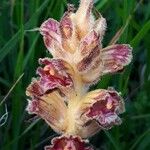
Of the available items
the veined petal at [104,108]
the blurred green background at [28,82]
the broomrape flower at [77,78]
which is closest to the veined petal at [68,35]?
the broomrape flower at [77,78]

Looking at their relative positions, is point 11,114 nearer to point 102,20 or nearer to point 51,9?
point 51,9

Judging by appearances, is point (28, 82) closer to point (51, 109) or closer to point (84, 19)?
point (51, 109)

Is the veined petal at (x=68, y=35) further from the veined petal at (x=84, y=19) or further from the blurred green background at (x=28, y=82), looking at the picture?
the blurred green background at (x=28, y=82)

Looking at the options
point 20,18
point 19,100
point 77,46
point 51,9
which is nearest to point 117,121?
point 77,46

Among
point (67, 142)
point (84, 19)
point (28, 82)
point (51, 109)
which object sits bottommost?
point (67, 142)

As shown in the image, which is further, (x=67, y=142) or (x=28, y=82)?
(x=28, y=82)

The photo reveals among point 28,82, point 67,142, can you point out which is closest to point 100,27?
point 67,142
